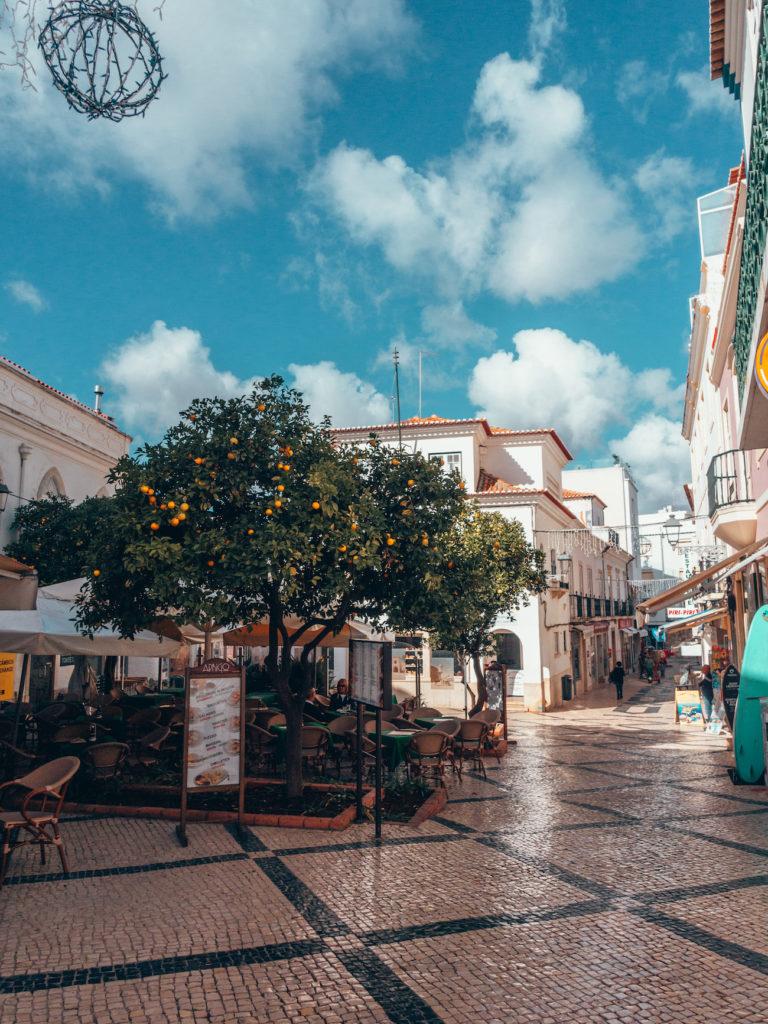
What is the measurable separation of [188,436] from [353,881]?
555 centimetres

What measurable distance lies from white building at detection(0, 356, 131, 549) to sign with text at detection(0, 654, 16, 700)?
2.65m

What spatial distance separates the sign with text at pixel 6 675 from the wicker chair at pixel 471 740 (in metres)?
10.6

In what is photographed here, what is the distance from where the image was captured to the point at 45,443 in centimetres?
2180

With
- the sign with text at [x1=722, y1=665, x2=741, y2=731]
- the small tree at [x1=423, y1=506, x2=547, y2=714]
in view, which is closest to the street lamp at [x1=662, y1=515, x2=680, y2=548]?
the small tree at [x1=423, y1=506, x2=547, y2=714]

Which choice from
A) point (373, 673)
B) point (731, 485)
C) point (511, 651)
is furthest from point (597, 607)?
point (373, 673)

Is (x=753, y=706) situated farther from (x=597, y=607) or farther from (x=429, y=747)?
(x=597, y=607)

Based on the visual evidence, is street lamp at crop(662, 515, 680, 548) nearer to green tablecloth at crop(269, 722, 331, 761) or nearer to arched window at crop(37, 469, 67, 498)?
green tablecloth at crop(269, 722, 331, 761)

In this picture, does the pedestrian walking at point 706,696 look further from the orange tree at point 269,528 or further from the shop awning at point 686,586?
the orange tree at point 269,528

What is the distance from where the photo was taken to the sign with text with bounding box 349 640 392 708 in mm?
8953

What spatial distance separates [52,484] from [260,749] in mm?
12122

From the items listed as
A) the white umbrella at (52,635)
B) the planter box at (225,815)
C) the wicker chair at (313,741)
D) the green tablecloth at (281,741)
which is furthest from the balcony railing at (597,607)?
the planter box at (225,815)

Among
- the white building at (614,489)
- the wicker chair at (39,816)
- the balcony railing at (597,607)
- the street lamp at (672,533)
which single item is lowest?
the wicker chair at (39,816)

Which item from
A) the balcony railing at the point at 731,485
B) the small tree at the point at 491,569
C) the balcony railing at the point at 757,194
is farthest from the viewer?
the small tree at the point at 491,569

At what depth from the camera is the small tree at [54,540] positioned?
1688 centimetres
